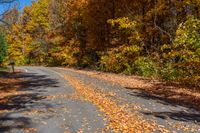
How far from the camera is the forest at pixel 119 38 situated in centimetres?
2167

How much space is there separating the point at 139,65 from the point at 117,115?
17452mm

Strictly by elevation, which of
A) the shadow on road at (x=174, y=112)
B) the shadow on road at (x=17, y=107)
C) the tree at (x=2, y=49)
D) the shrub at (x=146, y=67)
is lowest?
the shadow on road at (x=174, y=112)

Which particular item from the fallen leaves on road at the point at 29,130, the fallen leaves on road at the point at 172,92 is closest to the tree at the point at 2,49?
the fallen leaves on road at the point at 172,92

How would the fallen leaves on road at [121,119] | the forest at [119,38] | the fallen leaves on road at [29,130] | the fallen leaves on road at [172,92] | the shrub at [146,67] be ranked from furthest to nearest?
the shrub at [146,67]
the forest at [119,38]
the fallen leaves on road at [172,92]
the fallen leaves on road at [121,119]
the fallen leaves on road at [29,130]

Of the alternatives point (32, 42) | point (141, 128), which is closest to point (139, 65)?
point (141, 128)

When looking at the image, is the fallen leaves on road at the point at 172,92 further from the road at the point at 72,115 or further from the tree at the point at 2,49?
the tree at the point at 2,49

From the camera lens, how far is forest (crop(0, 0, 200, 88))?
21672 mm

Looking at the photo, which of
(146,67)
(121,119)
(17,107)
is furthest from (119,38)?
(121,119)

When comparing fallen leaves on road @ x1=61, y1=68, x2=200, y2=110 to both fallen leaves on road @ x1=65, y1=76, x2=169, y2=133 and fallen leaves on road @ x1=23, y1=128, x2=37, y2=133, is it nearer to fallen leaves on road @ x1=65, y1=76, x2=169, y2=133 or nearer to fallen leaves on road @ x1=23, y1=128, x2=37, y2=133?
fallen leaves on road @ x1=65, y1=76, x2=169, y2=133

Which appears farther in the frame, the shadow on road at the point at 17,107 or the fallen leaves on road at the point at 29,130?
the shadow on road at the point at 17,107

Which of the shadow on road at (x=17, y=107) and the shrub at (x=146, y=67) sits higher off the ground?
the shrub at (x=146, y=67)

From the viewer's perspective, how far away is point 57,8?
Answer: 5828cm

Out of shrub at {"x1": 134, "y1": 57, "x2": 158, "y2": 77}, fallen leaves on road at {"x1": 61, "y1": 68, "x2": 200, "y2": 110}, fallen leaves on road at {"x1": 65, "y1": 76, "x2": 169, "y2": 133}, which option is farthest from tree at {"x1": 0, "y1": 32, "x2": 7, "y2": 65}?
fallen leaves on road at {"x1": 65, "y1": 76, "x2": 169, "y2": 133}

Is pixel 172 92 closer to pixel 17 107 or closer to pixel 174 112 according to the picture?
pixel 174 112
